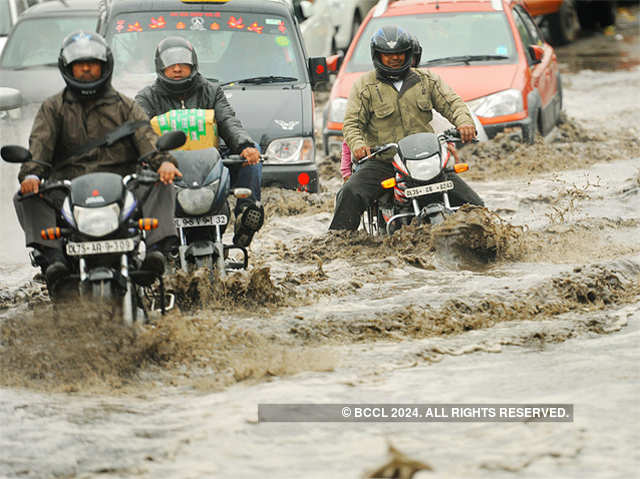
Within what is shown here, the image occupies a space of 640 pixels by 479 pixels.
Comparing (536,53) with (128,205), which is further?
(536,53)

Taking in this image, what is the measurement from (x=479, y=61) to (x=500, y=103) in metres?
0.76

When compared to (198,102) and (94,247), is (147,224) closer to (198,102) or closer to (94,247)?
(94,247)

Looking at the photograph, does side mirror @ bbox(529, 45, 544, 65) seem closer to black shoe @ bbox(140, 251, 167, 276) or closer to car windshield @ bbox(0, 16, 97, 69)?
car windshield @ bbox(0, 16, 97, 69)

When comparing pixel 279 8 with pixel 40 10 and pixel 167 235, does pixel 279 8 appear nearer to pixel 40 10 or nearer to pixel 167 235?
pixel 40 10

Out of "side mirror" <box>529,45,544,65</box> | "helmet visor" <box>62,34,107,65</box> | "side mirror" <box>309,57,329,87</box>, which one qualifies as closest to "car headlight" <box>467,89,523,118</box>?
"side mirror" <box>529,45,544,65</box>

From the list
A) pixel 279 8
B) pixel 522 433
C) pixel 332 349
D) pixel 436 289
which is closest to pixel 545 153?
pixel 279 8

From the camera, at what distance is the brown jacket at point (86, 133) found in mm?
6527

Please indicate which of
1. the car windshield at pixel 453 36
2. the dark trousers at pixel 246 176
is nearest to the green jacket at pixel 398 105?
the dark trousers at pixel 246 176

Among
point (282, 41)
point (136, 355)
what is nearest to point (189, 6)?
point (282, 41)

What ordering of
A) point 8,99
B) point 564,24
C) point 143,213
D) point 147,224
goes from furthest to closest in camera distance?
point 564,24 → point 8,99 → point 143,213 → point 147,224

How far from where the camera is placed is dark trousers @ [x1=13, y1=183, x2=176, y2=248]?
633cm

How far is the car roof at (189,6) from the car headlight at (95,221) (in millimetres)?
4982

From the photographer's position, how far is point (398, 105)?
859 cm

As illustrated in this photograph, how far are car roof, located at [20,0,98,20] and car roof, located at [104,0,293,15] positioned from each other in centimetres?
261
